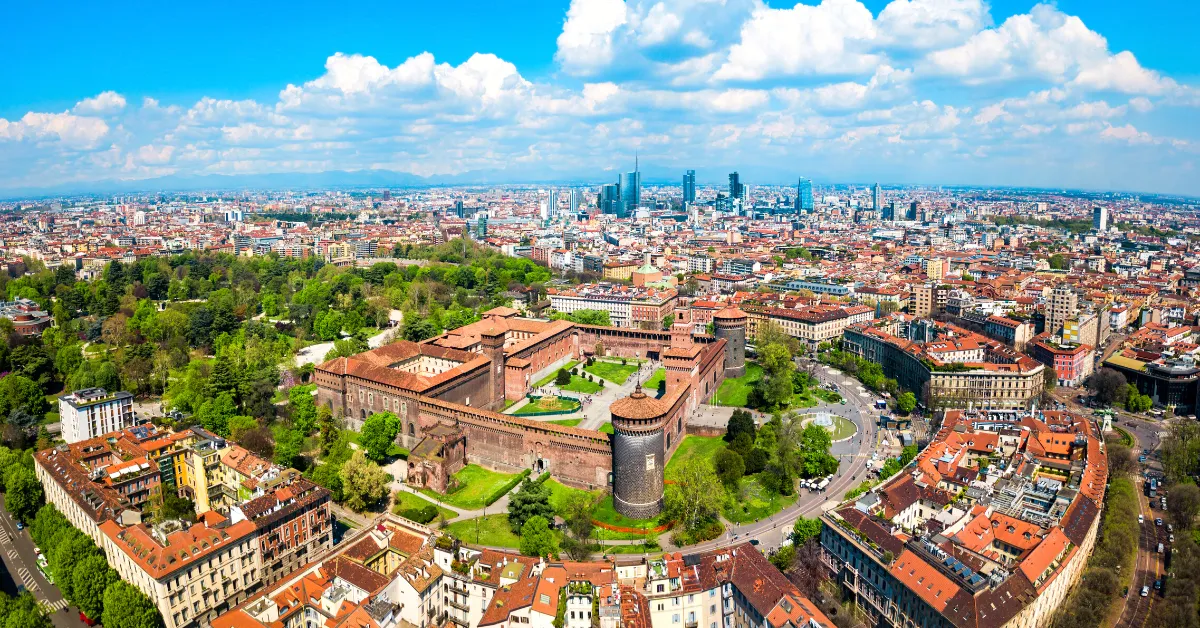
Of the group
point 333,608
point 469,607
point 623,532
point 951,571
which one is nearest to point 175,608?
point 333,608

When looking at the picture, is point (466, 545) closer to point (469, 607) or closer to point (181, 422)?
point (469, 607)

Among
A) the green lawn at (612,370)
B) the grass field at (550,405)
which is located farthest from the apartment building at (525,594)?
the green lawn at (612,370)

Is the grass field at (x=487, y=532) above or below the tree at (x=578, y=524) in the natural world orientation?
below

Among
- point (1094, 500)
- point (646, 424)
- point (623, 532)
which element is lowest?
point (623, 532)

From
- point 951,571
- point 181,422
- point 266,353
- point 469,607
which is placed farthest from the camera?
point 266,353

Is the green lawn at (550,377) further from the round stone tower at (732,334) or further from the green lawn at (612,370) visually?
the round stone tower at (732,334)

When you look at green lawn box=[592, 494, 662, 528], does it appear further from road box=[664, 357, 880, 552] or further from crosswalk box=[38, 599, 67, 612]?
crosswalk box=[38, 599, 67, 612]
